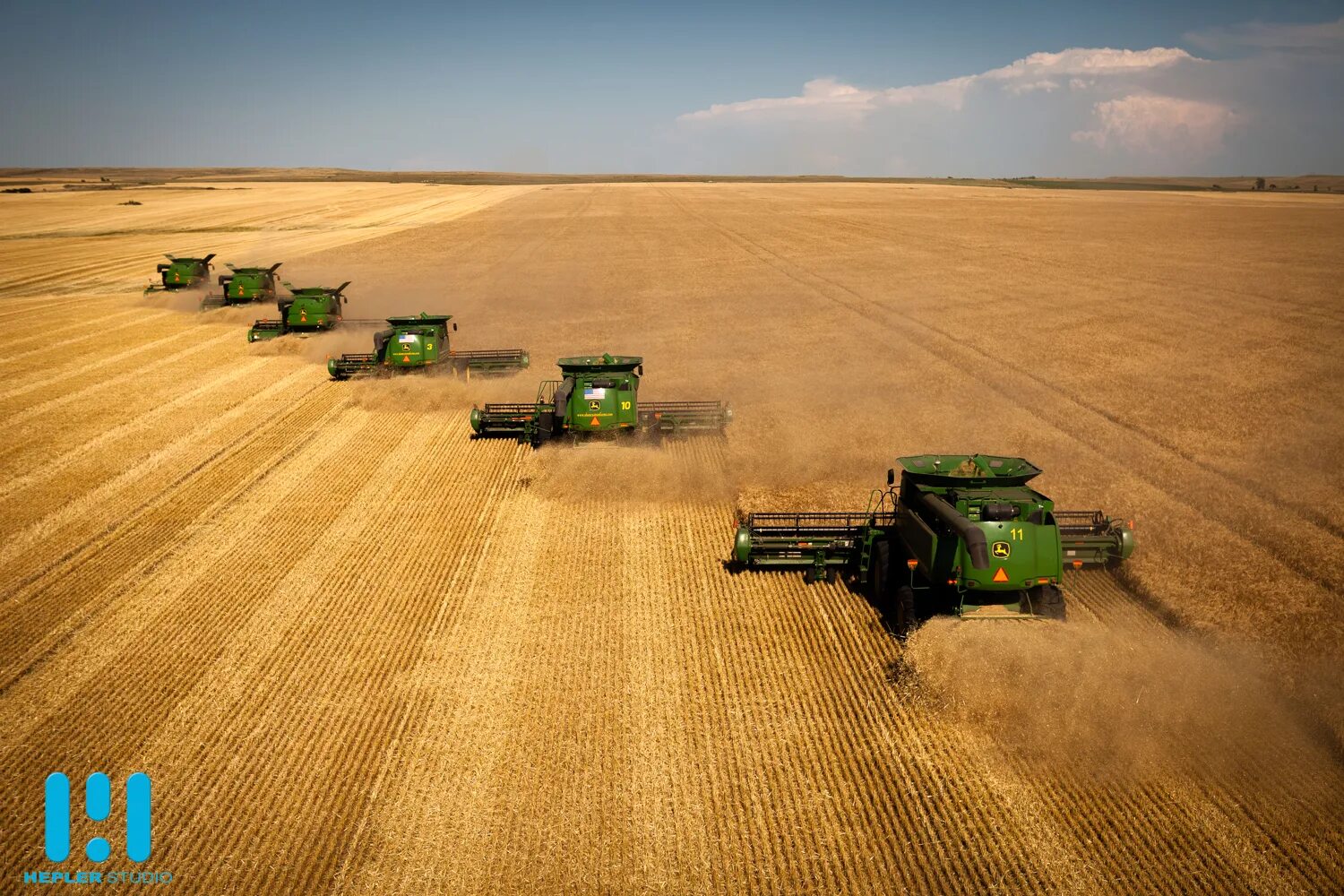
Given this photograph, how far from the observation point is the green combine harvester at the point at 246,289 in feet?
124

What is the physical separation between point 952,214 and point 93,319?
84194 mm

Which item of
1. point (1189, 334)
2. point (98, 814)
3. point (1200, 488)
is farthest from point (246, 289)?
point (1189, 334)

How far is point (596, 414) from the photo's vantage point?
1842cm

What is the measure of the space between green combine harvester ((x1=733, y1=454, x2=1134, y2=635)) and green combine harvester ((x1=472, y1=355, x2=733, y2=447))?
5.79m

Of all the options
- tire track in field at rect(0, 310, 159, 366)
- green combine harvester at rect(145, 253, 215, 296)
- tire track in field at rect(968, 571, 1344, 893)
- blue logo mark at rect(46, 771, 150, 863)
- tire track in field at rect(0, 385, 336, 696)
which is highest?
green combine harvester at rect(145, 253, 215, 296)

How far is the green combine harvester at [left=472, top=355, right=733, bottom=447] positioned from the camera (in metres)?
18.5

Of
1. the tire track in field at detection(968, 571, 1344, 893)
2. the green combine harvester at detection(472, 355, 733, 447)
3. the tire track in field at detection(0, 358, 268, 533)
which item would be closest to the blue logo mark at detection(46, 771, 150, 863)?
the tire track in field at detection(0, 358, 268, 533)

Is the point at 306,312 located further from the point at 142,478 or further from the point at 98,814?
the point at 98,814

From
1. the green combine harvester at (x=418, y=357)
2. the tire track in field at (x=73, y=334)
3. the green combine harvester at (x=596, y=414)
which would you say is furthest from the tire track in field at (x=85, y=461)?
the tire track in field at (x=73, y=334)

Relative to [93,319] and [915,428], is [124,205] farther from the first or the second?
[915,428]

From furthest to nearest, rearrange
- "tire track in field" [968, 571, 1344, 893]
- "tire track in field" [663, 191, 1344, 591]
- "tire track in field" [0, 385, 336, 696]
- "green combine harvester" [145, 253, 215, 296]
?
"green combine harvester" [145, 253, 215, 296] < "tire track in field" [663, 191, 1344, 591] < "tire track in field" [0, 385, 336, 696] < "tire track in field" [968, 571, 1344, 893]

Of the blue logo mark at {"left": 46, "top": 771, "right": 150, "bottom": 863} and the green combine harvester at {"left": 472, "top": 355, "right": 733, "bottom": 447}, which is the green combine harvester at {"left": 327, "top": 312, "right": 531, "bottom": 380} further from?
the blue logo mark at {"left": 46, "top": 771, "right": 150, "bottom": 863}

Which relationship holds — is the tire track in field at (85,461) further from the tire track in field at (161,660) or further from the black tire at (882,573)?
the black tire at (882,573)

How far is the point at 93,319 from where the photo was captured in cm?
3650
